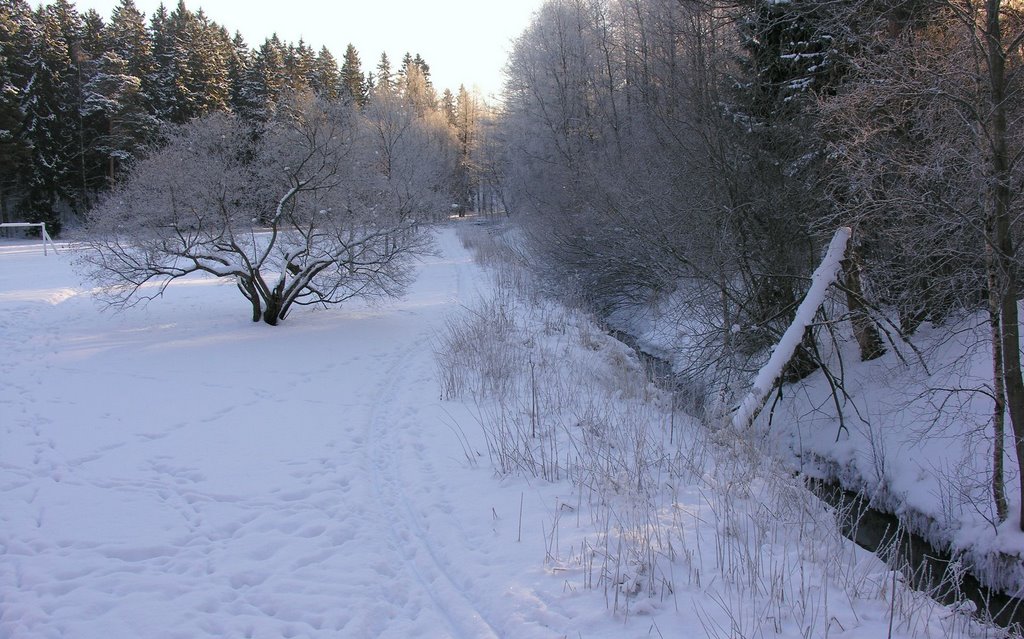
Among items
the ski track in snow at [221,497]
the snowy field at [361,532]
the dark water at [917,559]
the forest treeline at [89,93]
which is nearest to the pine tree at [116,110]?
the forest treeline at [89,93]

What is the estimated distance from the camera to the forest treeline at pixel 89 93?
3253 centimetres

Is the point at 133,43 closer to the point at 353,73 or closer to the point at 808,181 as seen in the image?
the point at 353,73

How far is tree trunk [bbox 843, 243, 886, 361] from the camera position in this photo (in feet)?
25.5

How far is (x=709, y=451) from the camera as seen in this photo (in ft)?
21.2

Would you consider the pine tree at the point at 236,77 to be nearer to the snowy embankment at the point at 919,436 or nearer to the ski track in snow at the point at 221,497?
the ski track in snow at the point at 221,497

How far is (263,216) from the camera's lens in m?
13.0

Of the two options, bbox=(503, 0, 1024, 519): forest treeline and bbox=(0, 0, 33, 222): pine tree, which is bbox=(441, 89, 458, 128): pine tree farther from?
bbox=(503, 0, 1024, 519): forest treeline

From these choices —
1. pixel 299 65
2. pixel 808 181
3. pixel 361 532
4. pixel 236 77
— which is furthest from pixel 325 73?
pixel 361 532

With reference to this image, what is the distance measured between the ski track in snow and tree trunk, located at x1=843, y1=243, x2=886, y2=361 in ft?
18.9

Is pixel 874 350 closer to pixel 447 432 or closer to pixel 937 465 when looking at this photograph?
pixel 937 465

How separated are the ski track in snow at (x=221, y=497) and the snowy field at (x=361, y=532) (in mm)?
21

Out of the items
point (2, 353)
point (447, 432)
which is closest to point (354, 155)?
point (2, 353)

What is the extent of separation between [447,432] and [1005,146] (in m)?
6.00

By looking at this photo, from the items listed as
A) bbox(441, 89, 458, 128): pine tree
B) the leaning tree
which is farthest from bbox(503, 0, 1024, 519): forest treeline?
bbox(441, 89, 458, 128): pine tree
